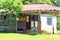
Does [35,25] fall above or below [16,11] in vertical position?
below

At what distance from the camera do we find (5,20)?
33.8 meters

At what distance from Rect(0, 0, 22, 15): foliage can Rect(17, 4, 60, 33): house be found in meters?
0.84

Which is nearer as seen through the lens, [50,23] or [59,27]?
[50,23]

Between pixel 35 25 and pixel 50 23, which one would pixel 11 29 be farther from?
pixel 50 23

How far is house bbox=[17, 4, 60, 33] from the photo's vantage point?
31.0m

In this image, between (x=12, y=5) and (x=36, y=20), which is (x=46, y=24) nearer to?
(x=36, y=20)

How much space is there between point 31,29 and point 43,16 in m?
2.46

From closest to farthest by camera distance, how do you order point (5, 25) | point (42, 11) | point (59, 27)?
point (42, 11) < point (5, 25) < point (59, 27)

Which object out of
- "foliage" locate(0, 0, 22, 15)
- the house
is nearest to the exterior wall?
the house

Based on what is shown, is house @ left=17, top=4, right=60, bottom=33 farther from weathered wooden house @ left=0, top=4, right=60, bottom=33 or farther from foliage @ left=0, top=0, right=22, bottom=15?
foliage @ left=0, top=0, right=22, bottom=15

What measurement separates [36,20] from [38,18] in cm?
257

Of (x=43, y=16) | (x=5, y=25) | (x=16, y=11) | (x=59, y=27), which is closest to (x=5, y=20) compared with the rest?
(x=5, y=25)

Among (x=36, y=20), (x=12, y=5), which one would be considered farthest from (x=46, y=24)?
(x=12, y=5)

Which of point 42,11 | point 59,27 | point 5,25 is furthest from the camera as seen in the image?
point 59,27
